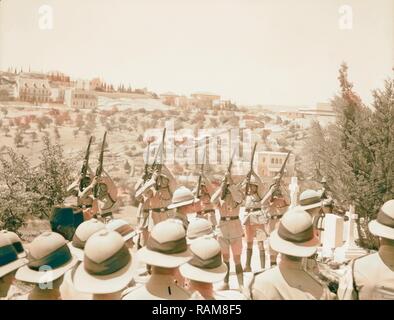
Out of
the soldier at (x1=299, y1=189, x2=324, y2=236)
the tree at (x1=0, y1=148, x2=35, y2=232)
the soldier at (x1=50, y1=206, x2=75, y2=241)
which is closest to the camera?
the soldier at (x1=50, y1=206, x2=75, y2=241)

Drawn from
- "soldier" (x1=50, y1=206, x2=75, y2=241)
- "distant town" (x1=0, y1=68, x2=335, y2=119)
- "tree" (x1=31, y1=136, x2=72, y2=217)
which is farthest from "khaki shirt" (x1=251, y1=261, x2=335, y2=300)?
"distant town" (x1=0, y1=68, x2=335, y2=119)

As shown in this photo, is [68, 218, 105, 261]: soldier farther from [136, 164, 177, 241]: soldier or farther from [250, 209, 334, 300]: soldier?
[136, 164, 177, 241]: soldier

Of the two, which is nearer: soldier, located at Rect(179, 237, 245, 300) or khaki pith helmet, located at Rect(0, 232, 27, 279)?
soldier, located at Rect(179, 237, 245, 300)

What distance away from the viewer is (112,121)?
35.7 ft

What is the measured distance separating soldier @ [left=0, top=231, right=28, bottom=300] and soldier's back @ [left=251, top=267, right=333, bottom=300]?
69.0 inches

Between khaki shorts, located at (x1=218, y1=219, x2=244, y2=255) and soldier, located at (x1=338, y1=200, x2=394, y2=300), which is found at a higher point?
soldier, located at (x1=338, y1=200, x2=394, y2=300)

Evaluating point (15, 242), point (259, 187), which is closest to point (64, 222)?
point (15, 242)

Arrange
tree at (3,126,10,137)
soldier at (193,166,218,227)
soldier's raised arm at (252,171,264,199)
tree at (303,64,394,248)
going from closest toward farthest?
soldier's raised arm at (252,171,264,199), soldier at (193,166,218,227), tree at (303,64,394,248), tree at (3,126,10,137)

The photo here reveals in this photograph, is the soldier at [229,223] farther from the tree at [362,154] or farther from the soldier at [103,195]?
the tree at [362,154]

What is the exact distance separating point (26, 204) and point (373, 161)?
21.5 ft

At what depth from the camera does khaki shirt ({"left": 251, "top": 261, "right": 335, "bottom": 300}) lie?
9.87ft

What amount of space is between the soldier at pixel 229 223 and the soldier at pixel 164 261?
360cm

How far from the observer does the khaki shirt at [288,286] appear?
3.01 meters

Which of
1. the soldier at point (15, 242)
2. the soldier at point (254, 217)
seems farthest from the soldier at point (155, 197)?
the soldier at point (15, 242)
